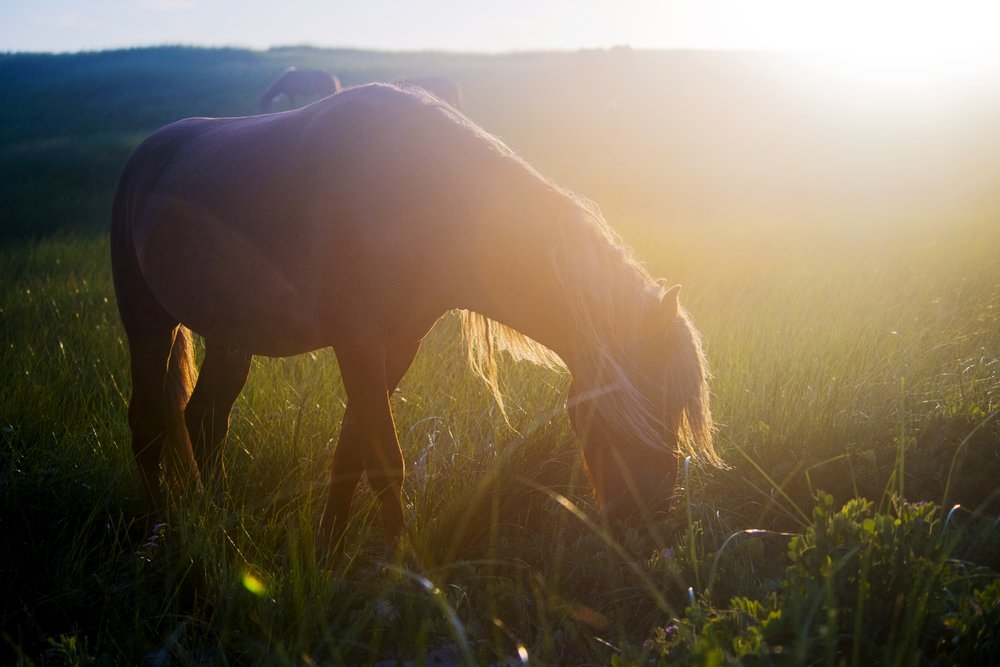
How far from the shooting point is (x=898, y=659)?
1328mm

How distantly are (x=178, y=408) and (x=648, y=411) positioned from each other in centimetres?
235

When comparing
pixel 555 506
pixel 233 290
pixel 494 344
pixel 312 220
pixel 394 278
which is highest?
pixel 312 220

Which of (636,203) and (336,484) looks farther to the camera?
(636,203)

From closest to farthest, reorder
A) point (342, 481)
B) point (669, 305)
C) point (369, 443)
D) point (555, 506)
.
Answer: point (669, 305), point (369, 443), point (342, 481), point (555, 506)

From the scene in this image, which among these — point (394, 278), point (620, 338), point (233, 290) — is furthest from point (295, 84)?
point (620, 338)

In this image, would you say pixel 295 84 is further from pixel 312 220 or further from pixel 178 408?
pixel 312 220

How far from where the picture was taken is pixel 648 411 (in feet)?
7.41

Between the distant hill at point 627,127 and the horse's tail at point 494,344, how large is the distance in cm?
948

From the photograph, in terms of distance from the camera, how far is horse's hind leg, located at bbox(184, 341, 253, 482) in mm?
3533

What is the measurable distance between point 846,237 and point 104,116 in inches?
1433

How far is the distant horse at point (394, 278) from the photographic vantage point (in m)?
2.32

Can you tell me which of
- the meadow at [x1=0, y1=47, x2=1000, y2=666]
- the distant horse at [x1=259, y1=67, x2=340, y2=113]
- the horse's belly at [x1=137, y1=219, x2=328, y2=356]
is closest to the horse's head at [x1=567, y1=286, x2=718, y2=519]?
the meadow at [x1=0, y1=47, x2=1000, y2=666]

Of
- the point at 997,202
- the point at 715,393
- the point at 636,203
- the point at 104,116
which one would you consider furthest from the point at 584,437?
the point at 104,116

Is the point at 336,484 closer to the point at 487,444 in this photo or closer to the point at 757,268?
the point at 487,444
